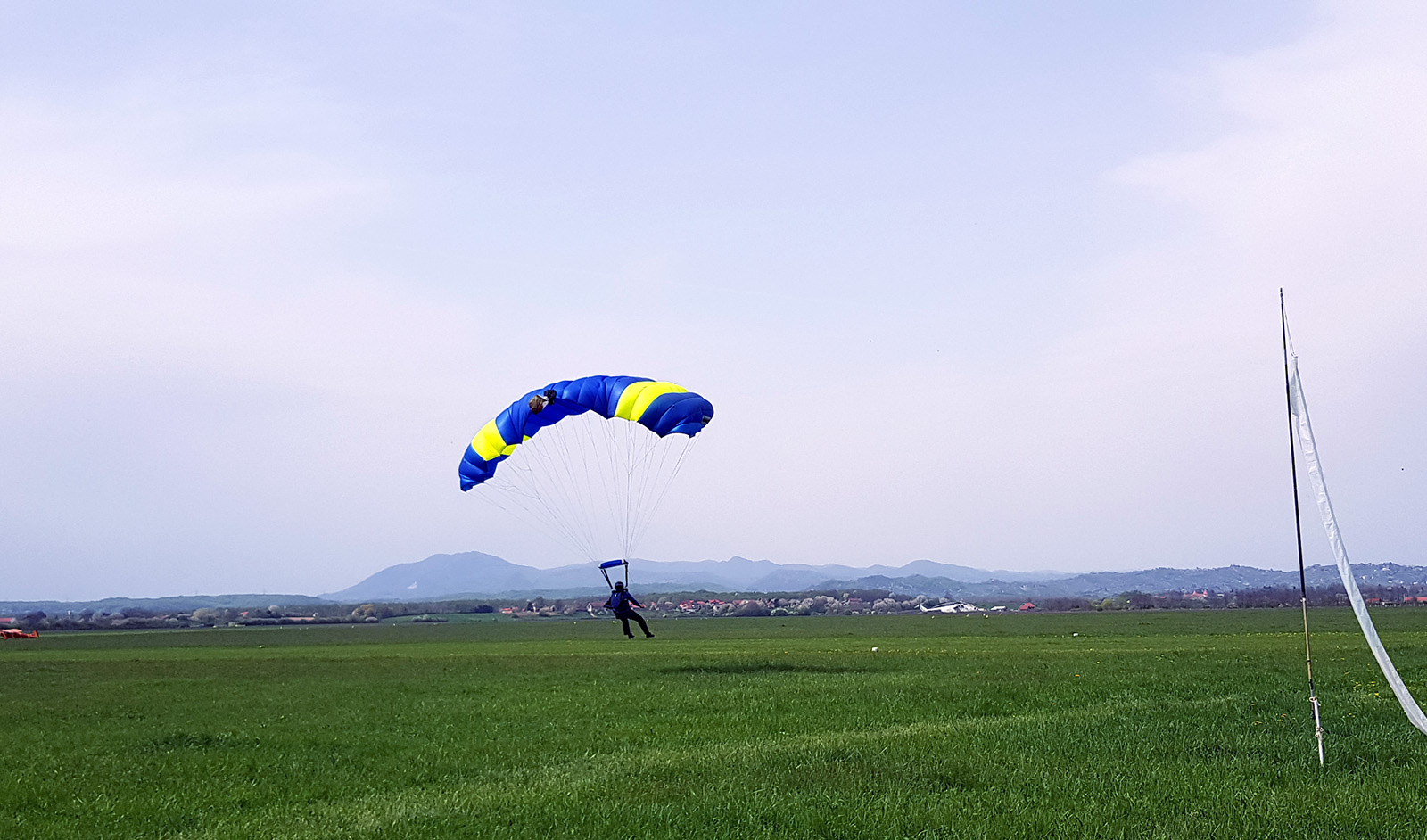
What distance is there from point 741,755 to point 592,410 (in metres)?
10.3

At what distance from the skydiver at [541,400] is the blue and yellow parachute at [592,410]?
0.06 m

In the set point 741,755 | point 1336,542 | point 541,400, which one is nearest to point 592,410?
point 541,400

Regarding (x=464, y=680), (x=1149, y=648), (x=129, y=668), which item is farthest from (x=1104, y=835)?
(x=129, y=668)

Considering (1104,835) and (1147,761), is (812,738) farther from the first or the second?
(1104,835)

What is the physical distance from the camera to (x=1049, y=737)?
668 inches

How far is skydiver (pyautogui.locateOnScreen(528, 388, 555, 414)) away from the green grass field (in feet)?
21.7

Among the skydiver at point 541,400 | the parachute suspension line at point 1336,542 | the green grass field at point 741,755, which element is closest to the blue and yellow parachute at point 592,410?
the skydiver at point 541,400

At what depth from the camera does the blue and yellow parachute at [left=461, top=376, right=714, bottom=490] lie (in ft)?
75.5

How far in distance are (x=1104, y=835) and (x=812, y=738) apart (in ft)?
27.9

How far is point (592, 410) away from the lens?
79.6ft

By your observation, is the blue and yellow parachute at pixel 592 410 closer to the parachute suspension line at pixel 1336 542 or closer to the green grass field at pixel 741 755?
the green grass field at pixel 741 755

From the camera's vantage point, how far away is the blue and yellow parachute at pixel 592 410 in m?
23.0

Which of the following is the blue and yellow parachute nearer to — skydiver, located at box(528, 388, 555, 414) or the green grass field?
skydiver, located at box(528, 388, 555, 414)

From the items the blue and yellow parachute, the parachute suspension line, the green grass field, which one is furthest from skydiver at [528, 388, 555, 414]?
the parachute suspension line
